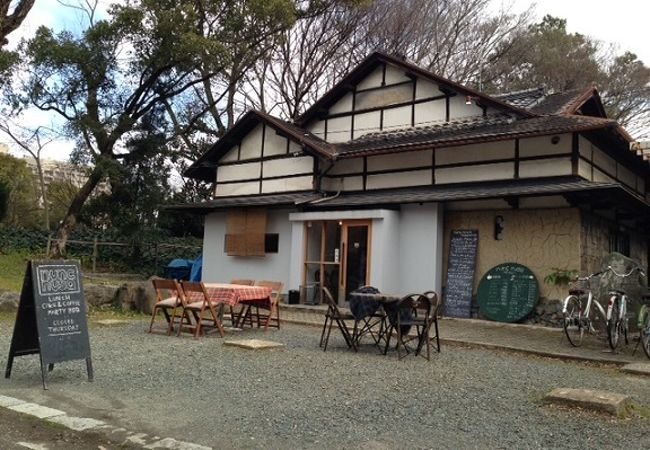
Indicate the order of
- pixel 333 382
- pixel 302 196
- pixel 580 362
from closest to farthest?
1. pixel 333 382
2. pixel 580 362
3. pixel 302 196

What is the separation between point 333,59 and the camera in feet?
79.0

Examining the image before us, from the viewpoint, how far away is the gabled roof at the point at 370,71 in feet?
45.4

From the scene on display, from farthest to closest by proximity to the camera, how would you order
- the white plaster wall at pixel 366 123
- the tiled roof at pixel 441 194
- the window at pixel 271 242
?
1. the white plaster wall at pixel 366 123
2. the window at pixel 271 242
3. the tiled roof at pixel 441 194

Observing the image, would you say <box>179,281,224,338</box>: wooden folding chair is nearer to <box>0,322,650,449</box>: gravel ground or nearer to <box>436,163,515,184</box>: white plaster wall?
A: <box>0,322,650,449</box>: gravel ground

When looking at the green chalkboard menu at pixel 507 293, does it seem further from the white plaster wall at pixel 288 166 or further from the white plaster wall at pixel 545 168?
the white plaster wall at pixel 288 166

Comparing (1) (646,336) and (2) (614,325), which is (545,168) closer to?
(2) (614,325)

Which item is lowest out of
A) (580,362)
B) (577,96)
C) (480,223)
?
(580,362)

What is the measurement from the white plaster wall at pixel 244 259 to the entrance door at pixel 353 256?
1.70 meters

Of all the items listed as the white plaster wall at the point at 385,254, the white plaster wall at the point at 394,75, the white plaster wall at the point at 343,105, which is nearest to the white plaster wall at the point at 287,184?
the white plaster wall at the point at 343,105

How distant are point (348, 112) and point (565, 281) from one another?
8.13 metres

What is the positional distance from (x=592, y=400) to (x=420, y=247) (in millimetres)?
8723

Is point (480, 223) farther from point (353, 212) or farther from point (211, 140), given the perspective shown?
point (211, 140)

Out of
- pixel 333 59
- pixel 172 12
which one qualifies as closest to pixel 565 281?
pixel 172 12

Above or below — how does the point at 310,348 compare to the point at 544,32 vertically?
below
